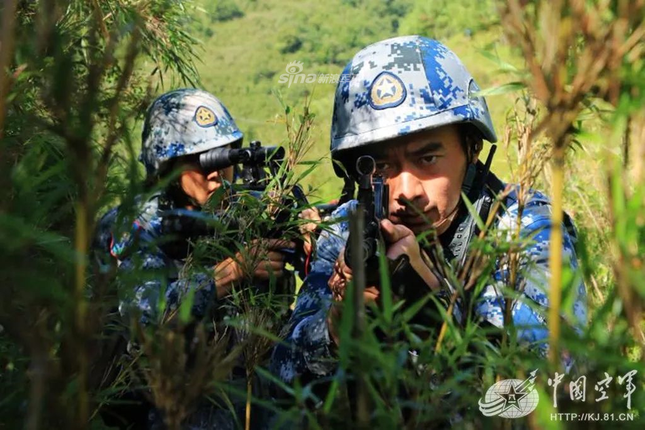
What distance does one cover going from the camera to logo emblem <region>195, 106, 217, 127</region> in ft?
11.9

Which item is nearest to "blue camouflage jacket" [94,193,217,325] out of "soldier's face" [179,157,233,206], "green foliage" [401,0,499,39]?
"soldier's face" [179,157,233,206]

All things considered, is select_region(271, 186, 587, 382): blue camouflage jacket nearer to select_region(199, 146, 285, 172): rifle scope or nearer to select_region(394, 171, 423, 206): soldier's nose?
select_region(394, 171, 423, 206): soldier's nose

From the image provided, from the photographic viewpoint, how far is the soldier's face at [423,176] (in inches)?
80.0

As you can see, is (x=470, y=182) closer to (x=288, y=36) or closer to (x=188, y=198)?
(x=188, y=198)

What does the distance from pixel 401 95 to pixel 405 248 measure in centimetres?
73

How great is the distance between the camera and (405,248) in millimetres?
1703

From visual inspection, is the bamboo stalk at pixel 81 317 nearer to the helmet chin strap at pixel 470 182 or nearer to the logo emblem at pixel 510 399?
the logo emblem at pixel 510 399

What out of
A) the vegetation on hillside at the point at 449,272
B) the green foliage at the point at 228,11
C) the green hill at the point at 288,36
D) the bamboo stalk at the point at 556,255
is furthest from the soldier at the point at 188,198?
the green foliage at the point at 228,11

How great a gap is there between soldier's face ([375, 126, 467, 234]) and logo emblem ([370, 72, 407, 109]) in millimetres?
156

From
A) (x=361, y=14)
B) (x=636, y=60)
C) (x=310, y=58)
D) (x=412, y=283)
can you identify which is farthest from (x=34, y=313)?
(x=361, y=14)

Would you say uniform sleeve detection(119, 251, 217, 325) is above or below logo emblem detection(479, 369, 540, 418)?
above

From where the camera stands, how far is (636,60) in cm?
87

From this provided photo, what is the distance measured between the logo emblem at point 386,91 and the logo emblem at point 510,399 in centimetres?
137

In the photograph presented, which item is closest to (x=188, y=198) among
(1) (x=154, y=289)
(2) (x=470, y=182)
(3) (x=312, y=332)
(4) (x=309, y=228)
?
(4) (x=309, y=228)
